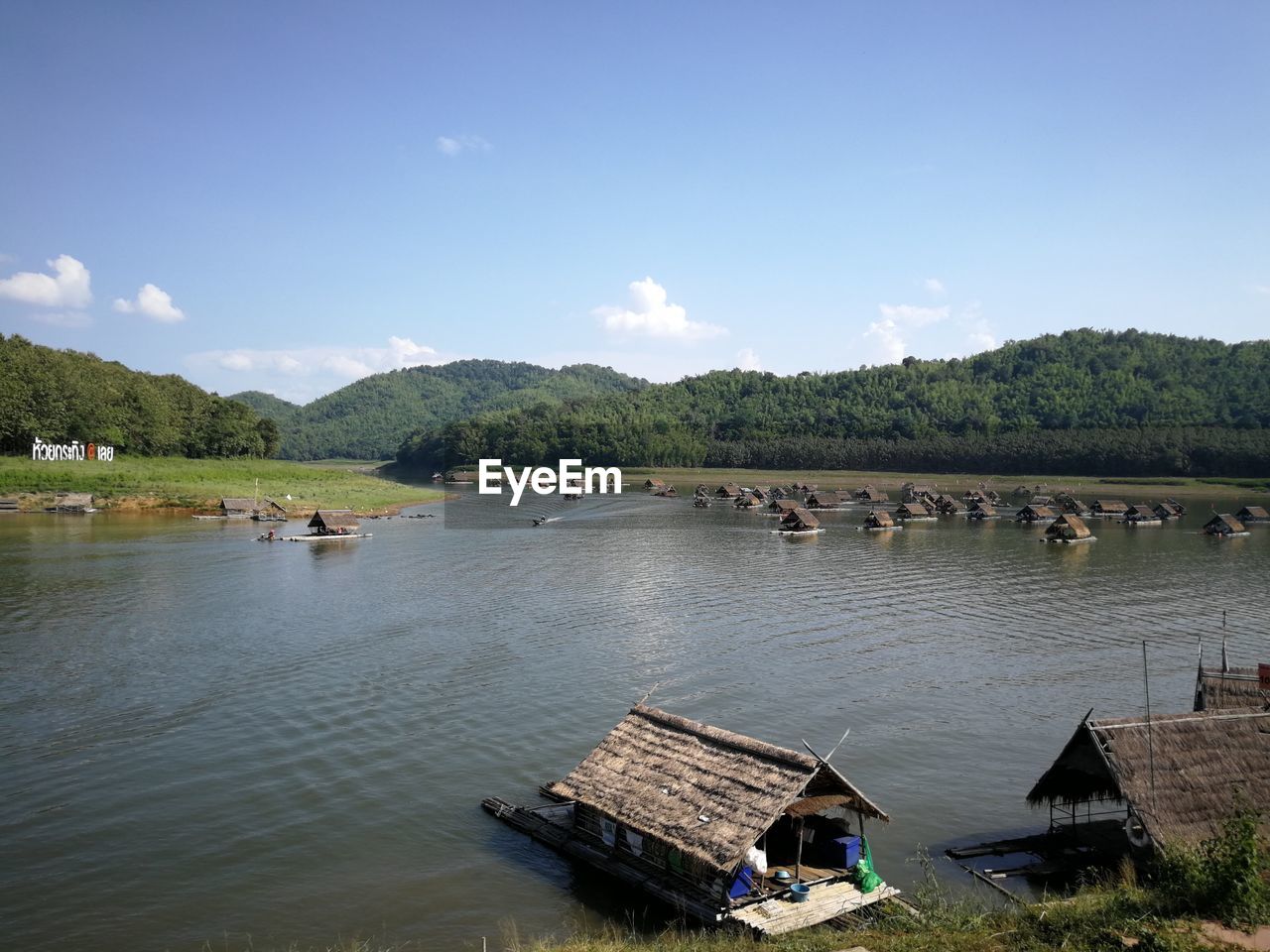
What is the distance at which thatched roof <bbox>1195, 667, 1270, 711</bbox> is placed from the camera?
838 inches

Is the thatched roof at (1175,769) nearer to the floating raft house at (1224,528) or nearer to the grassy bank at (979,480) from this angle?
the floating raft house at (1224,528)

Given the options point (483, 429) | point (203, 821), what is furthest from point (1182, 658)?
point (483, 429)

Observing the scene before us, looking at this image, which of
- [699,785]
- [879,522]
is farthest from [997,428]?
[699,785]

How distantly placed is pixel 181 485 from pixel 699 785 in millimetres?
87464

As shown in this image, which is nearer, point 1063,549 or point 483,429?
point 1063,549

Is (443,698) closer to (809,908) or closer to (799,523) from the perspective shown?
(809,908)

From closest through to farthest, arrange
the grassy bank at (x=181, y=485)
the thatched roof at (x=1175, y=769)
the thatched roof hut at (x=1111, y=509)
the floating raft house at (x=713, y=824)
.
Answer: the floating raft house at (x=713, y=824)
the thatched roof at (x=1175, y=769)
the grassy bank at (x=181, y=485)
the thatched roof hut at (x=1111, y=509)

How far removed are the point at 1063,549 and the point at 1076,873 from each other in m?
56.2

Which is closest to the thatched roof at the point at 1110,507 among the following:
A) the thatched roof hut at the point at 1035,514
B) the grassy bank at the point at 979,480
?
the thatched roof hut at the point at 1035,514

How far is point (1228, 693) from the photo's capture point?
21562 mm

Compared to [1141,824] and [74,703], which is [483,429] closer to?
[74,703]

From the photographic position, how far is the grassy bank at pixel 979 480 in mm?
121500

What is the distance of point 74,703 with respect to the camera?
1041 inches

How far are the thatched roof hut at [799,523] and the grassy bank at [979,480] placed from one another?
174 feet
